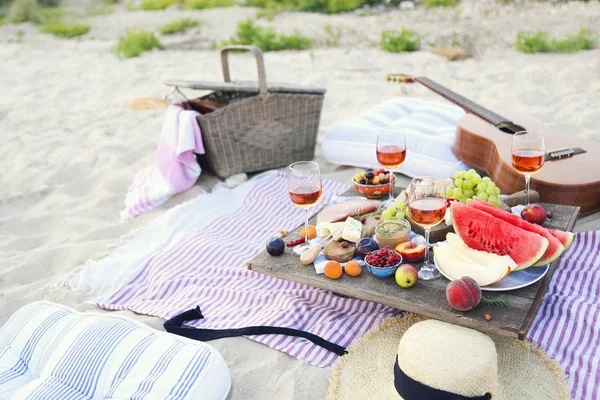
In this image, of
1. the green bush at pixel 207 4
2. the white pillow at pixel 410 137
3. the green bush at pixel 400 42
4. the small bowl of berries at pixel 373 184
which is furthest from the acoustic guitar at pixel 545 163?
the green bush at pixel 207 4

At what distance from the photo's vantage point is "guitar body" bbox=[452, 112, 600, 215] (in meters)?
3.35

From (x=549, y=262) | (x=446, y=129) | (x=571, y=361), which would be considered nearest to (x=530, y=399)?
(x=571, y=361)

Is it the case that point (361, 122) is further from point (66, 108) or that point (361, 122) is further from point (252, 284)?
point (66, 108)

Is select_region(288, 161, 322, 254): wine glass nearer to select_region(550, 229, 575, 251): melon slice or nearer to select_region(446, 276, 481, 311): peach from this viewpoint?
select_region(446, 276, 481, 311): peach

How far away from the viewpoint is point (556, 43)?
749 cm

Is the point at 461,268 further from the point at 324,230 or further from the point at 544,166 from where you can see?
the point at 544,166

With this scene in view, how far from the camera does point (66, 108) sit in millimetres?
Result: 7141

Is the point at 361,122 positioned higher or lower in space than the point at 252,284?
higher

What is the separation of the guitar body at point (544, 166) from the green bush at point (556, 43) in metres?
3.60

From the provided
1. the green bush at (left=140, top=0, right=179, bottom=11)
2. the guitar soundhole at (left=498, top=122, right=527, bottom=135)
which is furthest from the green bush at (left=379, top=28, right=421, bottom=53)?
the green bush at (left=140, top=0, right=179, bottom=11)

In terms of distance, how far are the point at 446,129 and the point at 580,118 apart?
1.40 metres

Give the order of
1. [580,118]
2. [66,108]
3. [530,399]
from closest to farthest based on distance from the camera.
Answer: [530,399] → [580,118] → [66,108]

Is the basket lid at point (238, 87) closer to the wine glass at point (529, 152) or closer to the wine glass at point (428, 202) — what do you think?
the wine glass at point (529, 152)

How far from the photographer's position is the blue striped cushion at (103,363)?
7.27 ft
